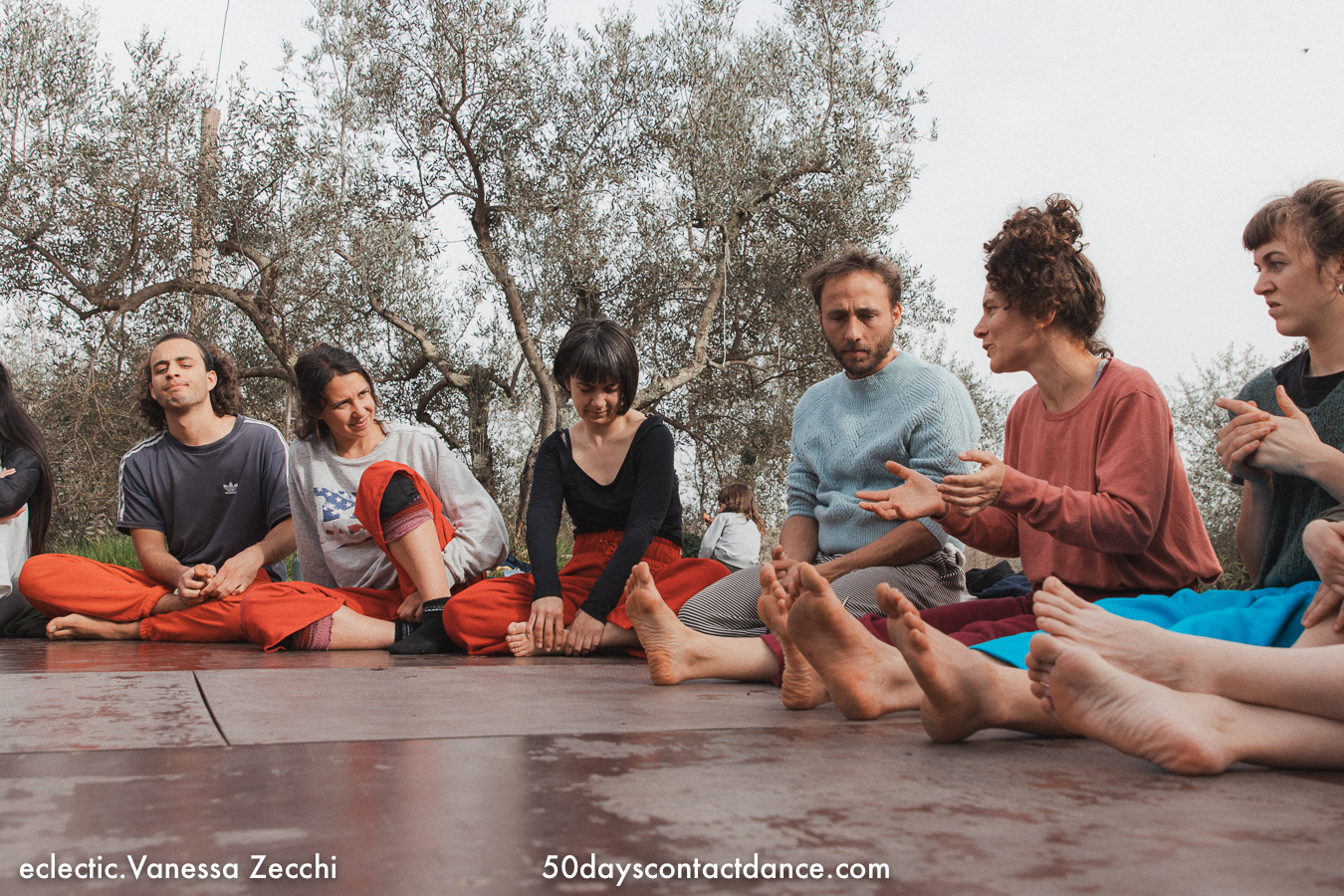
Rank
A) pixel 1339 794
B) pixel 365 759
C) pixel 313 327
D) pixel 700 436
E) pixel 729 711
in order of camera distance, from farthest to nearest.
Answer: pixel 700 436, pixel 313 327, pixel 729 711, pixel 365 759, pixel 1339 794

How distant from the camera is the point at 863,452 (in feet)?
9.78

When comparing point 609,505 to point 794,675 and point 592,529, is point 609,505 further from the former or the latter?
point 794,675

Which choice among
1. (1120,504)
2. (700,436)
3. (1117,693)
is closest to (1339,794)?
(1117,693)

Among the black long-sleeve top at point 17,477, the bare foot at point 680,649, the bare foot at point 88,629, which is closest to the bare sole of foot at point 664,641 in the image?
the bare foot at point 680,649

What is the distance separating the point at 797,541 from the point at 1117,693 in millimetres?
1818

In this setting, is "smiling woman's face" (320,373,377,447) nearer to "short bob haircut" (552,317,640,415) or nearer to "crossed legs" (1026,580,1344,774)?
"short bob haircut" (552,317,640,415)

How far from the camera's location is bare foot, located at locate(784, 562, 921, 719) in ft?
5.62

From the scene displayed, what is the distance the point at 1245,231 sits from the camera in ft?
6.80

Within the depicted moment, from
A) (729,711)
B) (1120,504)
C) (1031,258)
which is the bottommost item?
(729,711)

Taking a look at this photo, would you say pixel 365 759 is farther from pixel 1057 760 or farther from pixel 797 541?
pixel 797 541

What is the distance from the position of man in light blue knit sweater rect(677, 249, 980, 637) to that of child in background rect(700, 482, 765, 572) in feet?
12.9

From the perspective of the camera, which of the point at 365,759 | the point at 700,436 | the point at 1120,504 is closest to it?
the point at 365,759

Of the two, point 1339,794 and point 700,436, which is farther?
point 700,436

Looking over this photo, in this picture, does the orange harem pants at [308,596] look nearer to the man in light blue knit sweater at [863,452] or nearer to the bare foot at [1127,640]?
the man in light blue knit sweater at [863,452]
